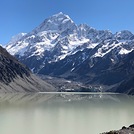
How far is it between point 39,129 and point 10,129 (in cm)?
584

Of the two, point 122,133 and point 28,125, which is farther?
point 28,125

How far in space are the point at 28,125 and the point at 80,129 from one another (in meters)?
12.5

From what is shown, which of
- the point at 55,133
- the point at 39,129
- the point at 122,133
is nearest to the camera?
the point at 122,133

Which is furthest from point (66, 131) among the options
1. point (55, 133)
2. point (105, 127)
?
point (105, 127)

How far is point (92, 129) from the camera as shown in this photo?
247 feet

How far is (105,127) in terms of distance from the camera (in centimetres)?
7906

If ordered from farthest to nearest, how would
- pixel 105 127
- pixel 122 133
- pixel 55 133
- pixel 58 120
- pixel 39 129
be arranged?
pixel 58 120 → pixel 105 127 → pixel 39 129 → pixel 55 133 → pixel 122 133

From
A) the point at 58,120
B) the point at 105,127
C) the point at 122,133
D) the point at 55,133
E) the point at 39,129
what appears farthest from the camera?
the point at 58,120

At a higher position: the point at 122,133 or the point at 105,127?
the point at 105,127

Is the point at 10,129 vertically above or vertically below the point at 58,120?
below

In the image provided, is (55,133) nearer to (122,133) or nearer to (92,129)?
(92,129)

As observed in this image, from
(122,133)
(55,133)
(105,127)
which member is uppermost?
(105,127)

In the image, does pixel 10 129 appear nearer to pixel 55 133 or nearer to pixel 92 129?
pixel 55 133

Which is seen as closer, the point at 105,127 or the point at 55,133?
the point at 55,133
